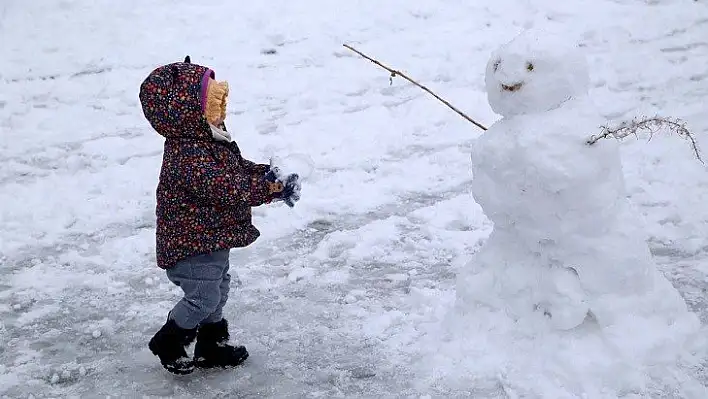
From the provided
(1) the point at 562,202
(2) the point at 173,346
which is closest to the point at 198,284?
(2) the point at 173,346

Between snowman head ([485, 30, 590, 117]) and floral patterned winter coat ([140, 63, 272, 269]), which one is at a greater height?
snowman head ([485, 30, 590, 117])

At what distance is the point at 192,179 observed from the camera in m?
3.23

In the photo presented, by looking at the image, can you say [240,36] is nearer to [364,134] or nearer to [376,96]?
[376,96]

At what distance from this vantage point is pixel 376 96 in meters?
7.32

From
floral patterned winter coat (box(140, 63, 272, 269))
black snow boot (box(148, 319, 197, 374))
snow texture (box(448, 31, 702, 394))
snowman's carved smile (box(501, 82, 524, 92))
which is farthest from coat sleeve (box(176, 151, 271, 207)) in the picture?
snowman's carved smile (box(501, 82, 524, 92))

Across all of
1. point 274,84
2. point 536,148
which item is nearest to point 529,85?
point 536,148

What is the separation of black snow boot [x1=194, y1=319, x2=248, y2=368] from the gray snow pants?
160 mm

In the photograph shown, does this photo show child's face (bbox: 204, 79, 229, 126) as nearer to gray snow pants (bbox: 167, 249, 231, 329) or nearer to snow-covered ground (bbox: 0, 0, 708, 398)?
gray snow pants (bbox: 167, 249, 231, 329)

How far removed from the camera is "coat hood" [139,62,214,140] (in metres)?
3.22

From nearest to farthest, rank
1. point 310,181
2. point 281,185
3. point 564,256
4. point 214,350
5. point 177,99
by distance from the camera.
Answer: point 177,99 < point 281,185 < point 564,256 < point 214,350 < point 310,181

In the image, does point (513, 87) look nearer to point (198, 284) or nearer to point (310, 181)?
point (198, 284)

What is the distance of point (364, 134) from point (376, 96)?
34.3 inches

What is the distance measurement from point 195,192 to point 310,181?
2124 mm

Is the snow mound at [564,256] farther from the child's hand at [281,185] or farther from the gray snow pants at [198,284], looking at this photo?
the gray snow pants at [198,284]
